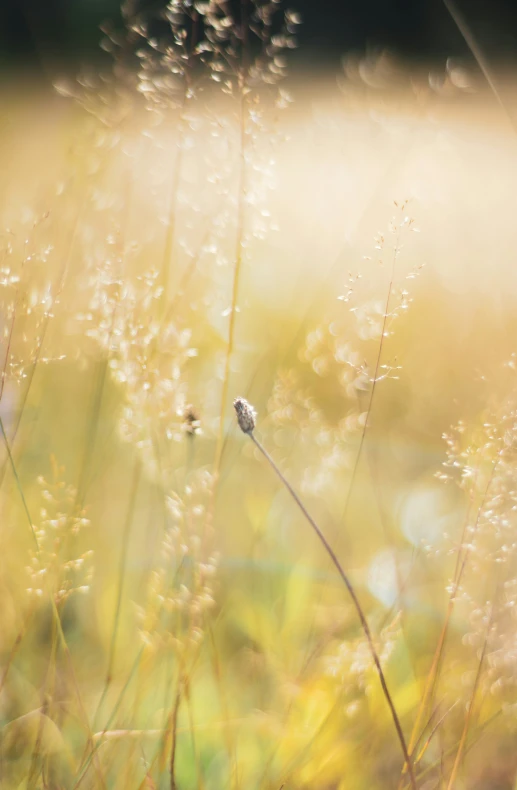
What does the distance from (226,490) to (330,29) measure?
3.49m

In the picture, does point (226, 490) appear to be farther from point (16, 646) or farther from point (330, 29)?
point (330, 29)

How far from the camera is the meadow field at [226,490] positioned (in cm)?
54

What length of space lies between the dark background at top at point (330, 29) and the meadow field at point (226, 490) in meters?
1.39

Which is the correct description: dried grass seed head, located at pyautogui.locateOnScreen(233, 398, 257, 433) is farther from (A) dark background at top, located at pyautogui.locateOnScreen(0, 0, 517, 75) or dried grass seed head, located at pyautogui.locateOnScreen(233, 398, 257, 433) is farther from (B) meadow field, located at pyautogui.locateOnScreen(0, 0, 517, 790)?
(A) dark background at top, located at pyautogui.locateOnScreen(0, 0, 517, 75)

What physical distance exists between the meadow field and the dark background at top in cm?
139

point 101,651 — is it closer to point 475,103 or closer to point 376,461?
point 376,461

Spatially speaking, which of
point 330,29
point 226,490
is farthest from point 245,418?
point 330,29

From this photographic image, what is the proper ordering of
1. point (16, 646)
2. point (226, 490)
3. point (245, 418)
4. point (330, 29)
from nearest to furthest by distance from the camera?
point (245, 418) < point (16, 646) < point (226, 490) < point (330, 29)

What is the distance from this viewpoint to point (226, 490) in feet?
2.98

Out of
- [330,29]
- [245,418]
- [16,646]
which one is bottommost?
[16,646]

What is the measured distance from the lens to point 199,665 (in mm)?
639

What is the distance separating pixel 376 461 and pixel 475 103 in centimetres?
193

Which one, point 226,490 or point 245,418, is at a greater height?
point 245,418

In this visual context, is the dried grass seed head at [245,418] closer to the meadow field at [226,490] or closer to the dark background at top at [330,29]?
the meadow field at [226,490]
